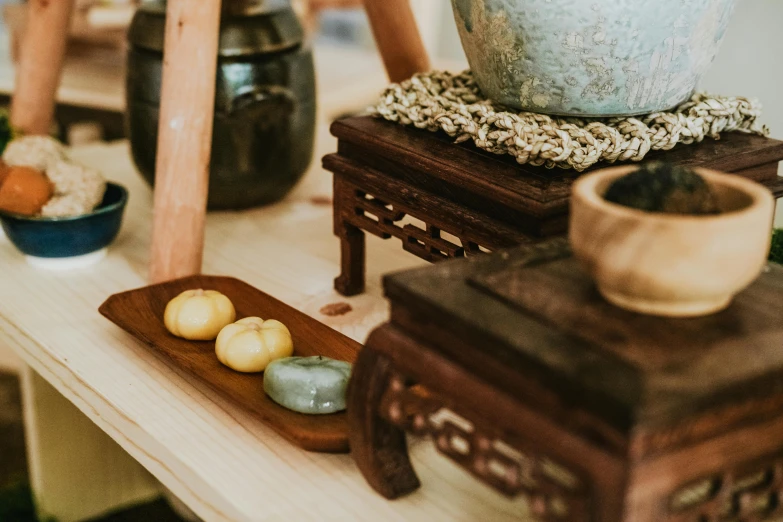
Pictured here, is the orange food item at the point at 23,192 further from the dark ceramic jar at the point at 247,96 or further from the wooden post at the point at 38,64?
the wooden post at the point at 38,64

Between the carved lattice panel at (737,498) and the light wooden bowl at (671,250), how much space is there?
104 millimetres

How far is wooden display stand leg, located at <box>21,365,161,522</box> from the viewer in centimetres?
123

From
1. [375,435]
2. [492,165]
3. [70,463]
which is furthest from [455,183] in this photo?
[70,463]

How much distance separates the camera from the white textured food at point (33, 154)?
118 centimetres

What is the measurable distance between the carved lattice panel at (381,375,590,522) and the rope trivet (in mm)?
289

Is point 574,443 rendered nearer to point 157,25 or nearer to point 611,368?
point 611,368

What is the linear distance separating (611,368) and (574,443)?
5 centimetres

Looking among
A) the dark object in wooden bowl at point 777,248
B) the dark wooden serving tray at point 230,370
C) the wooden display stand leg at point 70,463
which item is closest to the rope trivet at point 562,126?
the dark object in wooden bowl at point 777,248

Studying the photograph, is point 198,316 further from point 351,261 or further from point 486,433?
point 486,433

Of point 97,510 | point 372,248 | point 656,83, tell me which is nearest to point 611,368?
point 656,83

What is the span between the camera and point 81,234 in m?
1.14

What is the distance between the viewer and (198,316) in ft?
3.06

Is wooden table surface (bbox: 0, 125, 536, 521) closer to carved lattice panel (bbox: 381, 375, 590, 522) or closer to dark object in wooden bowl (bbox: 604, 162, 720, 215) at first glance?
carved lattice panel (bbox: 381, 375, 590, 522)

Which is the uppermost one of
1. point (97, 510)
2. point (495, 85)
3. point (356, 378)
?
point (495, 85)
